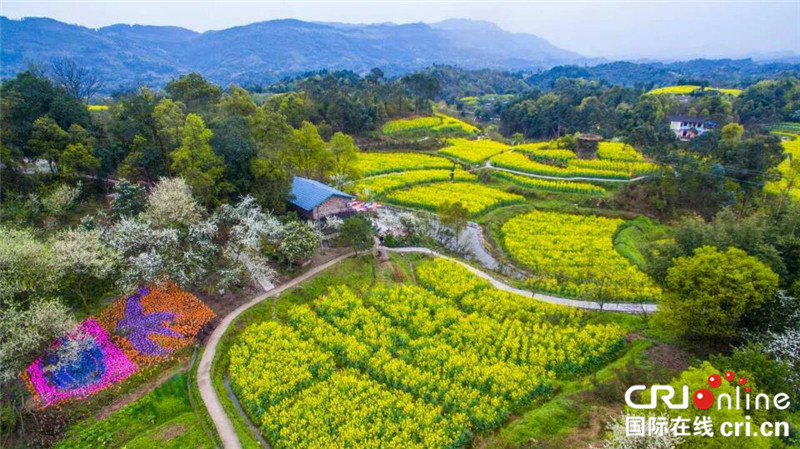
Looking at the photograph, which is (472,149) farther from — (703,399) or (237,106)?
(703,399)

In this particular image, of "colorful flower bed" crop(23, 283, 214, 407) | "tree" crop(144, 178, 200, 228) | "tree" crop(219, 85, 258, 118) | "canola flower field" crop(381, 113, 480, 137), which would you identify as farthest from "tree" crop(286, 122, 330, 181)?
"canola flower field" crop(381, 113, 480, 137)

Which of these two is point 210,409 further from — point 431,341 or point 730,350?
point 730,350

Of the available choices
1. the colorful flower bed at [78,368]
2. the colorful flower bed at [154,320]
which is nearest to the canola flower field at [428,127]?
the colorful flower bed at [154,320]

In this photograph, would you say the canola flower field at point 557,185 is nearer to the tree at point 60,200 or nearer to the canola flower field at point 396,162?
the canola flower field at point 396,162

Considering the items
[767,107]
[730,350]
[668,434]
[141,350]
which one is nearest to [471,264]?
[730,350]

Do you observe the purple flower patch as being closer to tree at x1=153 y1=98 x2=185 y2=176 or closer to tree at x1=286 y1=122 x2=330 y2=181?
tree at x1=153 y1=98 x2=185 y2=176

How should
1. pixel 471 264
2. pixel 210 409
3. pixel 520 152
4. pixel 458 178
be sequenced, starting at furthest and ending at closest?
1. pixel 520 152
2. pixel 458 178
3. pixel 471 264
4. pixel 210 409

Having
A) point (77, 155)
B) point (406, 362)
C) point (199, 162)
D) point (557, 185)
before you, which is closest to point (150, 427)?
point (406, 362)
